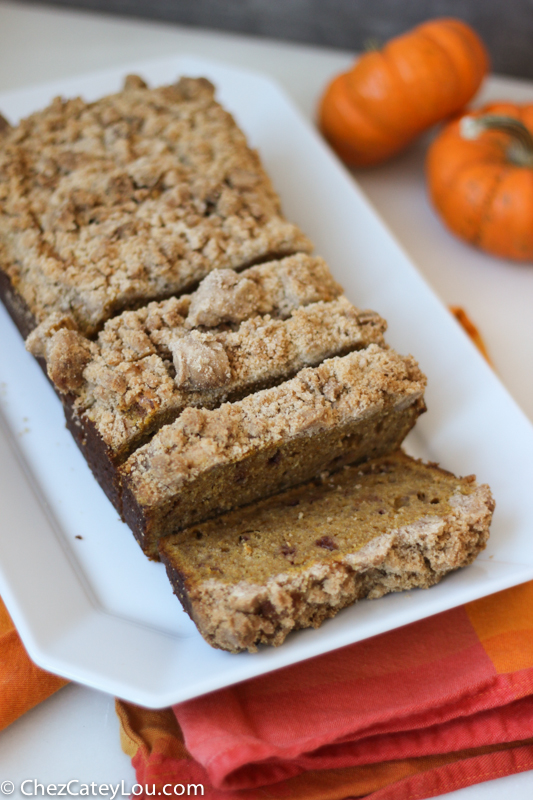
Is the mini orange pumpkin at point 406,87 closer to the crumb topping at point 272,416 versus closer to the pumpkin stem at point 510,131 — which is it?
the pumpkin stem at point 510,131

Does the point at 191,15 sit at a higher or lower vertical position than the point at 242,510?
higher

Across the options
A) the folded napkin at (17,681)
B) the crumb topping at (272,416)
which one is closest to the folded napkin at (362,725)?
the folded napkin at (17,681)

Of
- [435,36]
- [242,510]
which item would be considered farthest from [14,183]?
[435,36]

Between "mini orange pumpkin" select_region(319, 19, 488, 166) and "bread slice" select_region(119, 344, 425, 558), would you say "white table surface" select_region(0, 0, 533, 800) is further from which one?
"bread slice" select_region(119, 344, 425, 558)

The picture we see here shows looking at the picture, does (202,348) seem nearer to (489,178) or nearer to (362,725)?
(362,725)

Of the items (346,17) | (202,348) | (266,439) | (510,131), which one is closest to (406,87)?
(510,131)

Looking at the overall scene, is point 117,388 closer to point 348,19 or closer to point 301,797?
point 301,797
